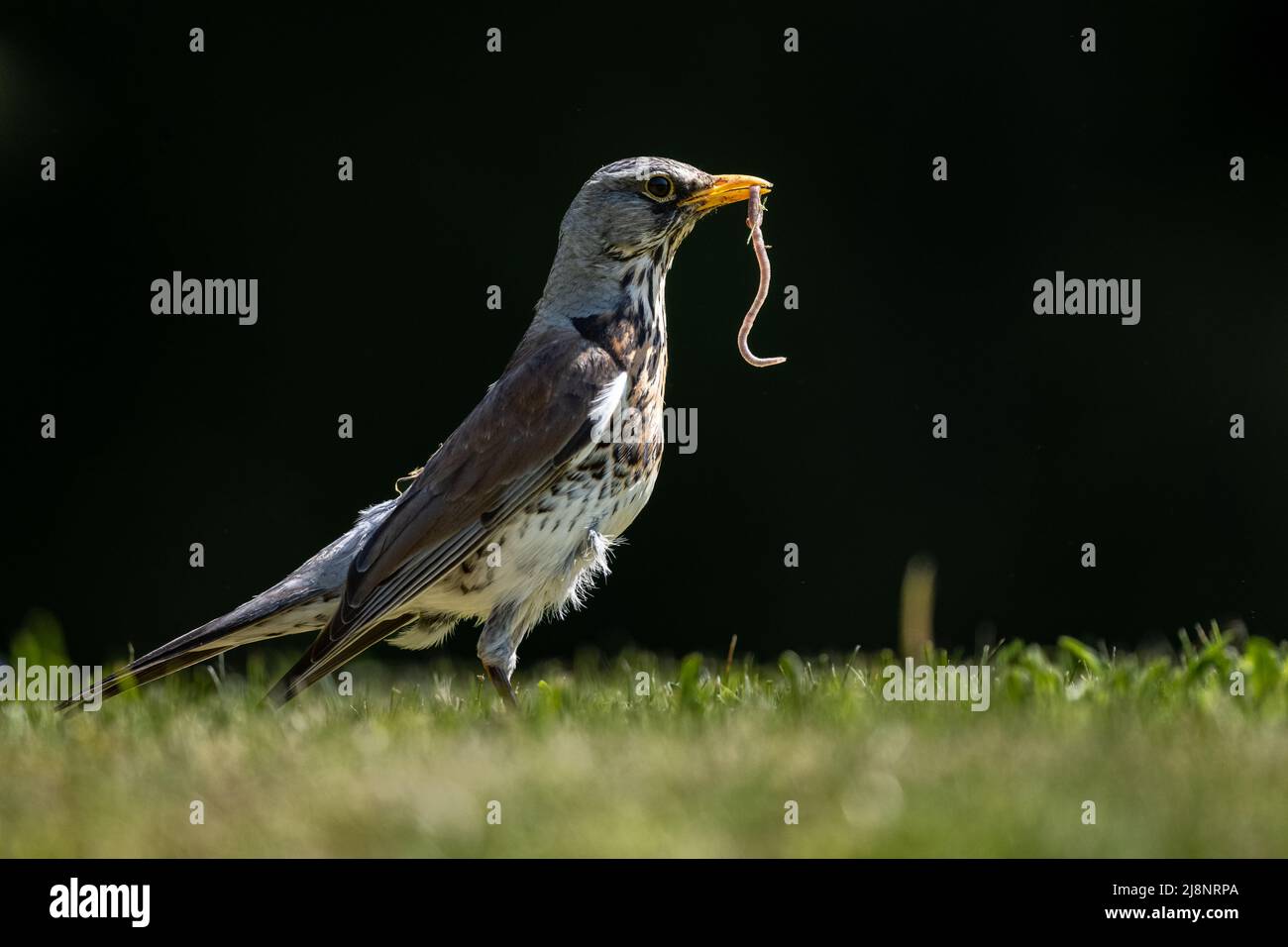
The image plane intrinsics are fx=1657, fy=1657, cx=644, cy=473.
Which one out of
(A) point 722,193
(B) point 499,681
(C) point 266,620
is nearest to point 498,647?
(B) point 499,681

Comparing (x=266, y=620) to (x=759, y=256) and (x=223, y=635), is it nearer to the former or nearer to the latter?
(x=223, y=635)

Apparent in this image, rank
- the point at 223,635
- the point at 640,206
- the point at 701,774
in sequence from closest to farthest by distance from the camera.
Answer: the point at 701,774 < the point at 223,635 < the point at 640,206

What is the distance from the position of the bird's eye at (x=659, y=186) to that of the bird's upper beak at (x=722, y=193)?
7cm

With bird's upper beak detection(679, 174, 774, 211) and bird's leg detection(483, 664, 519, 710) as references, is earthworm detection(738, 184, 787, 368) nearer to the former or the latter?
bird's upper beak detection(679, 174, 774, 211)

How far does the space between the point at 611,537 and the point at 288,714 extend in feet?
4.08

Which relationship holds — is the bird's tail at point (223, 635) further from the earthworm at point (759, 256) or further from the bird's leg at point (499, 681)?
the earthworm at point (759, 256)

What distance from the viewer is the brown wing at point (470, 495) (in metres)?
5.11

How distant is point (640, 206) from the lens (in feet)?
18.4

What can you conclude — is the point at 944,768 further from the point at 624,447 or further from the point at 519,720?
the point at 624,447

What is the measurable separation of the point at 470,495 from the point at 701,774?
188 centimetres

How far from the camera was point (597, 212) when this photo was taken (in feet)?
18.5

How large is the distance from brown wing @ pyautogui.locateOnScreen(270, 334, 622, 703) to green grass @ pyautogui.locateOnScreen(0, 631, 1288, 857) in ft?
1.26

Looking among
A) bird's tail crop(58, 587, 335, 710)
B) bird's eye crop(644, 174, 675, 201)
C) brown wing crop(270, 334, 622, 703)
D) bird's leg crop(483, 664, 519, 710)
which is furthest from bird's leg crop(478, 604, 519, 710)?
bird's eye crop(644, 174, 675, 201)

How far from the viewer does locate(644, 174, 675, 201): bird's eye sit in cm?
563
